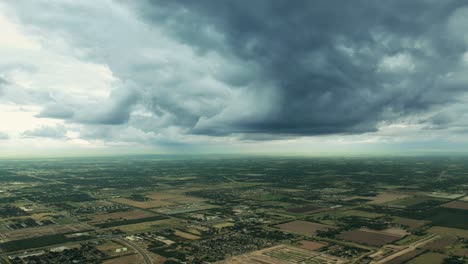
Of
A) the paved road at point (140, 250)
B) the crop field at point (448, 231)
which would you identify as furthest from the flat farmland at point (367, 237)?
the paved road at point (140, 250)

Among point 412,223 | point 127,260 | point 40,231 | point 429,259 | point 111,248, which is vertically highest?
point 412,223

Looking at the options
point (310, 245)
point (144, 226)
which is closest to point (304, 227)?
point (310, 245)

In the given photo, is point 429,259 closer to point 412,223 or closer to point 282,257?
point 282,257

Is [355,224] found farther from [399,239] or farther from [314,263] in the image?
[314,263]

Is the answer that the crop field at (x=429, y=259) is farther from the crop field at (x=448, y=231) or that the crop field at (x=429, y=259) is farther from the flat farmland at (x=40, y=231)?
the flat farmland at (x=40, y=231)

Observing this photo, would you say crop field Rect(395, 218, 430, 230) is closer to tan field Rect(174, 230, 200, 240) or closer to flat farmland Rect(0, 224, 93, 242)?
tan field Rect(174, 230, 200, 240)

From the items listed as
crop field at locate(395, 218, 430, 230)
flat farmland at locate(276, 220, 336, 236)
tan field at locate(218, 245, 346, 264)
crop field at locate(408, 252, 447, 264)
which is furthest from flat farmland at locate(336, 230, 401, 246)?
tan field at locate(218, 245, 346, 264)

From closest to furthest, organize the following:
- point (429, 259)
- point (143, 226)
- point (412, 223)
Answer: point (429, 259), point (143, 226), point (412, 223)
